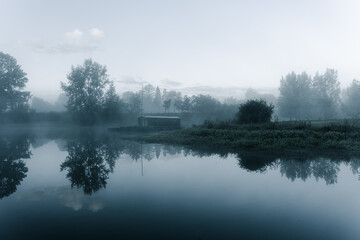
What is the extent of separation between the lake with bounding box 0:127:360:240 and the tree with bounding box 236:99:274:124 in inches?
574

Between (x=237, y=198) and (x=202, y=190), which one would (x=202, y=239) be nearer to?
(x=237, y=198)

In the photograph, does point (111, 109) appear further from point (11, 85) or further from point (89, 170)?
point (89, 170)

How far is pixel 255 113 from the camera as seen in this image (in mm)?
29422

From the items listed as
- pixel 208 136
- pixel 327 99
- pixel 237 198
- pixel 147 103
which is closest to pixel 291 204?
pixel 237 198

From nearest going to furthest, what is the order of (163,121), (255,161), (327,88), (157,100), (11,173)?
1. (11,173)
2. (255,161)
3. (163,121)
4. (327,88)
5. (157,100)

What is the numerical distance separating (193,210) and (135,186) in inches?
128

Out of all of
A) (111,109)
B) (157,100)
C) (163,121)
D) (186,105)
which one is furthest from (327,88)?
(157,100)

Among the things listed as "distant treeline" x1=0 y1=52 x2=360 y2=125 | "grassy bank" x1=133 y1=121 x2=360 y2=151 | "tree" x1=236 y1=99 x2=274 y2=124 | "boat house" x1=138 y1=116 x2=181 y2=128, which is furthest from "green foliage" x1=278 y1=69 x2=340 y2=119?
"grassy bank" x1=133 y1=121 x2=360 y2=151

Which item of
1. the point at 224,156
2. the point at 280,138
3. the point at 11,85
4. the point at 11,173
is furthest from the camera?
the point at 11,85

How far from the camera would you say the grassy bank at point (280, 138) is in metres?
18.4

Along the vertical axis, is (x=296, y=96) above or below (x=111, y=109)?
above

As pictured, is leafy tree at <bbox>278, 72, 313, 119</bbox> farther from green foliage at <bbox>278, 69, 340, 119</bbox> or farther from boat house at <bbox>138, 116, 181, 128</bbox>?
boat house at <bbox>138, 116, 181, 128</bbox>

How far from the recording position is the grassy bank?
18.4m

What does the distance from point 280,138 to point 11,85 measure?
6565 centimetres
